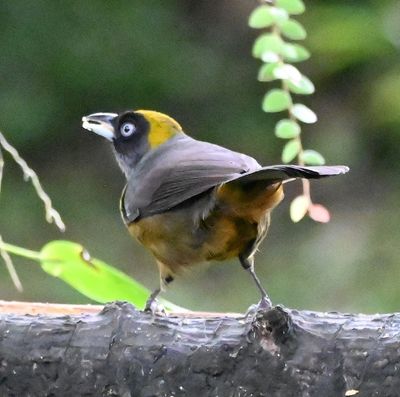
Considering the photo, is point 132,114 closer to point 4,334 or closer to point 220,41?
point 4,334

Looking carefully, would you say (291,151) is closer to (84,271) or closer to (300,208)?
(300,208)

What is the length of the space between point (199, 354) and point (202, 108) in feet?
13.9

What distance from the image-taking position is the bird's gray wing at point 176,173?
2.09 metres

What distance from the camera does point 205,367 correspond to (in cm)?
144

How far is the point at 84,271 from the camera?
2098mm

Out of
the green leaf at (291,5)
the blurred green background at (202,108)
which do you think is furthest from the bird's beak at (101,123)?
the blurred green background at (202,108)

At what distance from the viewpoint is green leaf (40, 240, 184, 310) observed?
208cm

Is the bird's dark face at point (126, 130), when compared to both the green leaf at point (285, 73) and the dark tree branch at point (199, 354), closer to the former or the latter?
the green leaf at point (285, 73)

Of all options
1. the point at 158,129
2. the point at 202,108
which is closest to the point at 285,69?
the point at 158,129

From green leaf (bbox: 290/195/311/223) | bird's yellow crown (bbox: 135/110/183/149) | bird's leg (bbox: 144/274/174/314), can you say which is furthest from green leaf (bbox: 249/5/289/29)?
bird's yellow crown (bbox: 135/110/183/149)

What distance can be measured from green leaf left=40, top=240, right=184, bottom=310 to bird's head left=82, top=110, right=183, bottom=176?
0.59 m

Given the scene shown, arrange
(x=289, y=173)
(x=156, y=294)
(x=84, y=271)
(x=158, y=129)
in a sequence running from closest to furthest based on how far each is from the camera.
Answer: (x=289, y=173) → (x=84, y=271) → (x=156, y=294) → (x=158, y=129)

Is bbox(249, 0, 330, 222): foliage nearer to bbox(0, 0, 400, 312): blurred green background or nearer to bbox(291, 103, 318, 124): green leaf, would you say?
bbox(291, 103, 318, 124): green leaf

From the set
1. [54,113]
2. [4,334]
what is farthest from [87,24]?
[4,334]
